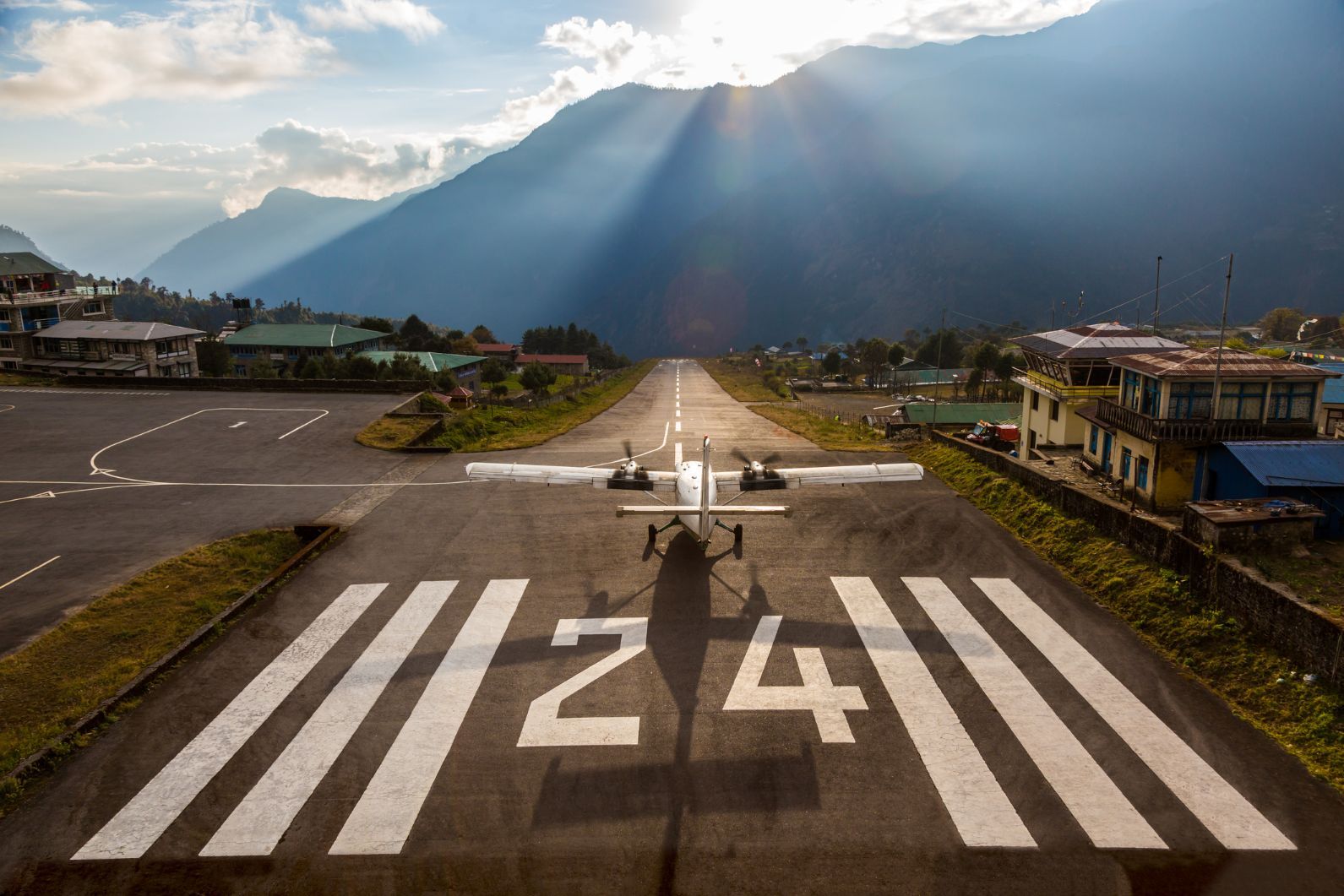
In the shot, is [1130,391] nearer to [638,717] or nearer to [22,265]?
[638,717]

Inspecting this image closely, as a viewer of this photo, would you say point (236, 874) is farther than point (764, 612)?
No

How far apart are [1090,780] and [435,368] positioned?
379ft

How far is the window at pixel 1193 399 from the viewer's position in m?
31.8

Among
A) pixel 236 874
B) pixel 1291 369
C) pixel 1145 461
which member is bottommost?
pixel 236 874

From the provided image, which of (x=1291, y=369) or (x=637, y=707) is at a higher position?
(x=1291, y=369)

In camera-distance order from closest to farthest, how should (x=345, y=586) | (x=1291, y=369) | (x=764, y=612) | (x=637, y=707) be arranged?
(x=637, y=707)
(x=764, y=612)
(x=345, y=586)
(x=1291, y=369)

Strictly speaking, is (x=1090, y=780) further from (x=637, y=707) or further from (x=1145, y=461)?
(x=1145, y=461)

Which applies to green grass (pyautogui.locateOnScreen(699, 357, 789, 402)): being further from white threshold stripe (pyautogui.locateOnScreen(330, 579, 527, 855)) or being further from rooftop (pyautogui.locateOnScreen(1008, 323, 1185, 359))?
white threshold stripe (pyautogui.locateOnScreen(330, 579, 527, 855))

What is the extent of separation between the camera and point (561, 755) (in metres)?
19.2

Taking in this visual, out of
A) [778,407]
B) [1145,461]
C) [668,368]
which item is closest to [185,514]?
[1145,461]

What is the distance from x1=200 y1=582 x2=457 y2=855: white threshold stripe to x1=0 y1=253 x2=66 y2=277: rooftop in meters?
109

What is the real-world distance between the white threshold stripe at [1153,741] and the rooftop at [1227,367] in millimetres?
13149

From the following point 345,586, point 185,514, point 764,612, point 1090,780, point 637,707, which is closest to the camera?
point 1090,780

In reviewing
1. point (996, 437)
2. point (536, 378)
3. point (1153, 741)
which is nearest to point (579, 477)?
point (1153, 741)
